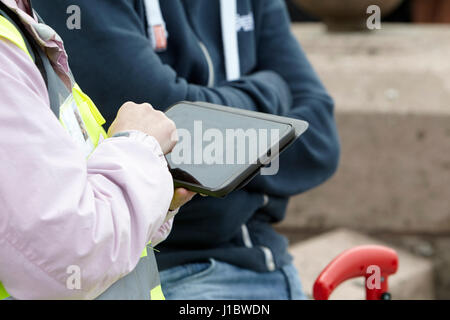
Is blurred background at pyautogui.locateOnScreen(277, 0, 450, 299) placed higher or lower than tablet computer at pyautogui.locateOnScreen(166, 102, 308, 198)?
lower

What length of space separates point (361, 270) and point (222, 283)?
33 centimetres

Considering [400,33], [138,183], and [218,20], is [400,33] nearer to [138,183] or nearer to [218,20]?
[218,20]

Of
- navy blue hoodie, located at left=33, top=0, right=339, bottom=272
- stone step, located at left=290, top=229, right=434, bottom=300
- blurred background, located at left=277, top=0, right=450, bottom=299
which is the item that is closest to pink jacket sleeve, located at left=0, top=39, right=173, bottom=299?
navy blue hoodie, located at left=33, top=0, right=339, bottom=272

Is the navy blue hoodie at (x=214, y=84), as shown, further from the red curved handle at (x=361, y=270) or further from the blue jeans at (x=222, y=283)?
the red curved handle at (x=361, y=270)

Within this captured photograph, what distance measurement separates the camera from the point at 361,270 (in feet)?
4.85

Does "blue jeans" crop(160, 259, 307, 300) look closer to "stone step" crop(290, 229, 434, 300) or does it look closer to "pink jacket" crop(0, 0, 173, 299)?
"pink jacket" crop(0, 0, 173, 299)

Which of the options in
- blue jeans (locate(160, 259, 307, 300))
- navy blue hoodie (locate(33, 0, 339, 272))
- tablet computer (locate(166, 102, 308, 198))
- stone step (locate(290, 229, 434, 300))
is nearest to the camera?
tablet computer (locate(166, 102, 308, 198))

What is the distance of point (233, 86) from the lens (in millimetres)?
1400

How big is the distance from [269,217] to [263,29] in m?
0.46

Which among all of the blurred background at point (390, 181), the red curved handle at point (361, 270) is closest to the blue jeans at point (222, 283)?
the red curved handle at point (361, 270)

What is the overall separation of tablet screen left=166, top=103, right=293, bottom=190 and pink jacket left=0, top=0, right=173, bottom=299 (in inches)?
3.7

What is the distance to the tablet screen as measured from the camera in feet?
2.82
